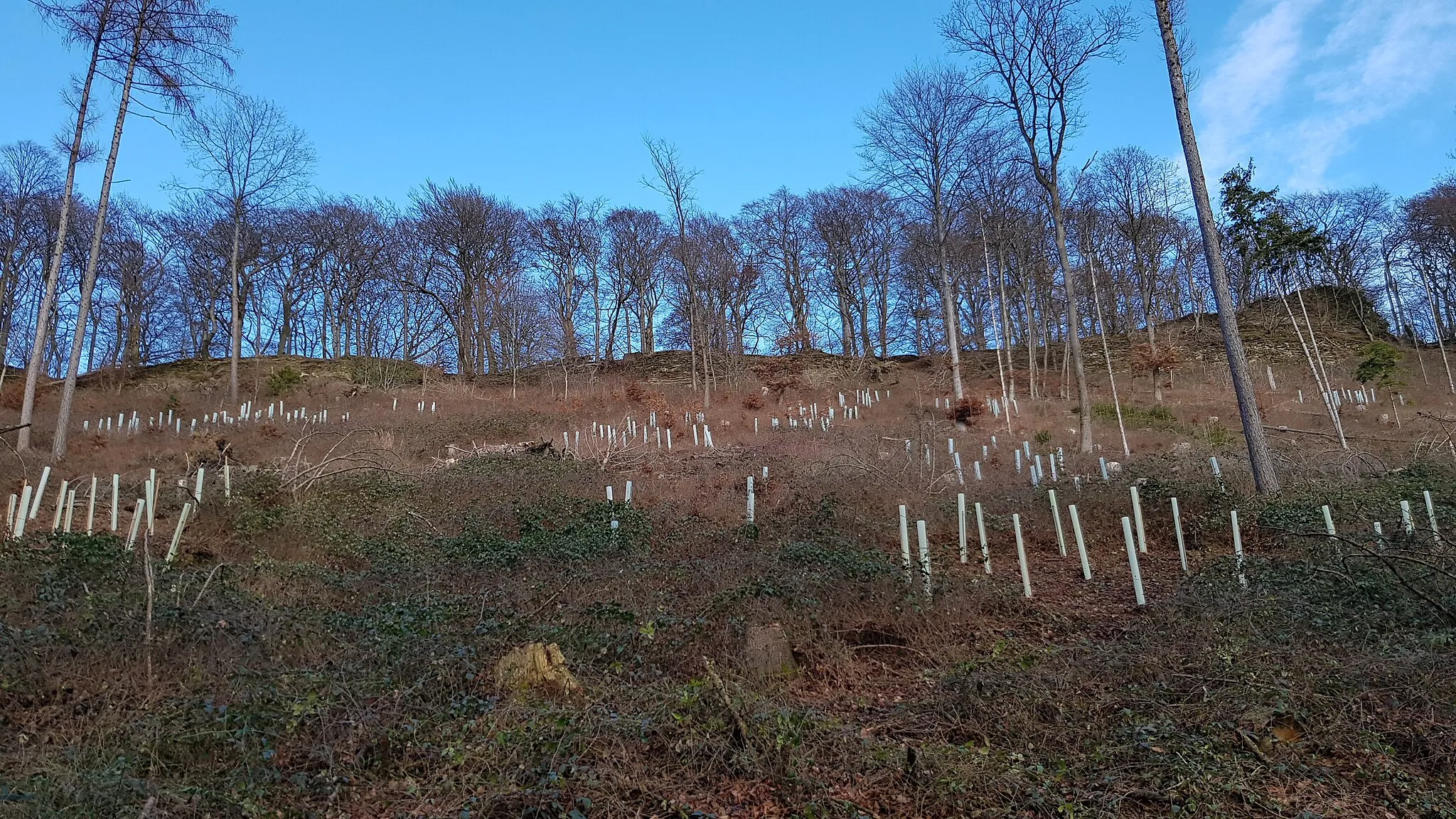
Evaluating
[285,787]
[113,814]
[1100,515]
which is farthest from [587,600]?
[1100,515]

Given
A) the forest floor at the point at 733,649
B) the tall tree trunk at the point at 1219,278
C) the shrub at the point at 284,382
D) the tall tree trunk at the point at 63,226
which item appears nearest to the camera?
the forest floor at the point at 733,649

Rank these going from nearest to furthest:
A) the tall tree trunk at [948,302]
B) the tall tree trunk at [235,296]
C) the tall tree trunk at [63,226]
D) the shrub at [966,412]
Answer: the tall tree trunk at [63,226], the shrub at [966,412], the tall tree trunk at [948,302], the tall tree trunk at [235,296]

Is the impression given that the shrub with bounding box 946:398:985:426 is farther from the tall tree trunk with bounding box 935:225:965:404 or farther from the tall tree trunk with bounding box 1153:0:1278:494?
the tall tree trunk with bounding box 1153:0:1278:494

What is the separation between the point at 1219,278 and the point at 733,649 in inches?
356

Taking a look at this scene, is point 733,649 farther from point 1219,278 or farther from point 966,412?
point 966,412

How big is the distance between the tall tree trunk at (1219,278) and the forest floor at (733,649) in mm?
608

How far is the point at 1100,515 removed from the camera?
10289 millimetres

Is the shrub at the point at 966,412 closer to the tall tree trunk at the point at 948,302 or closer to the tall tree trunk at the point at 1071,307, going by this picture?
the tall tree trunk at the point at 948,302

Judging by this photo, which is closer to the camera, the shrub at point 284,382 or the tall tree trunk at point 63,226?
the tall tree trunk at point 63,226

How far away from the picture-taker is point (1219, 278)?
10242mm

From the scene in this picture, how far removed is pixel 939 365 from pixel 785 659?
27.0 metres

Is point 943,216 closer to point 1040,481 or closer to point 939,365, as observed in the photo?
point 939,365

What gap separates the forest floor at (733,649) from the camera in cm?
364

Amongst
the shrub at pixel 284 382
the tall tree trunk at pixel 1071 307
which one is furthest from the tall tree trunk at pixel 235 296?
the tall tree trunk at pixel 1071 307
